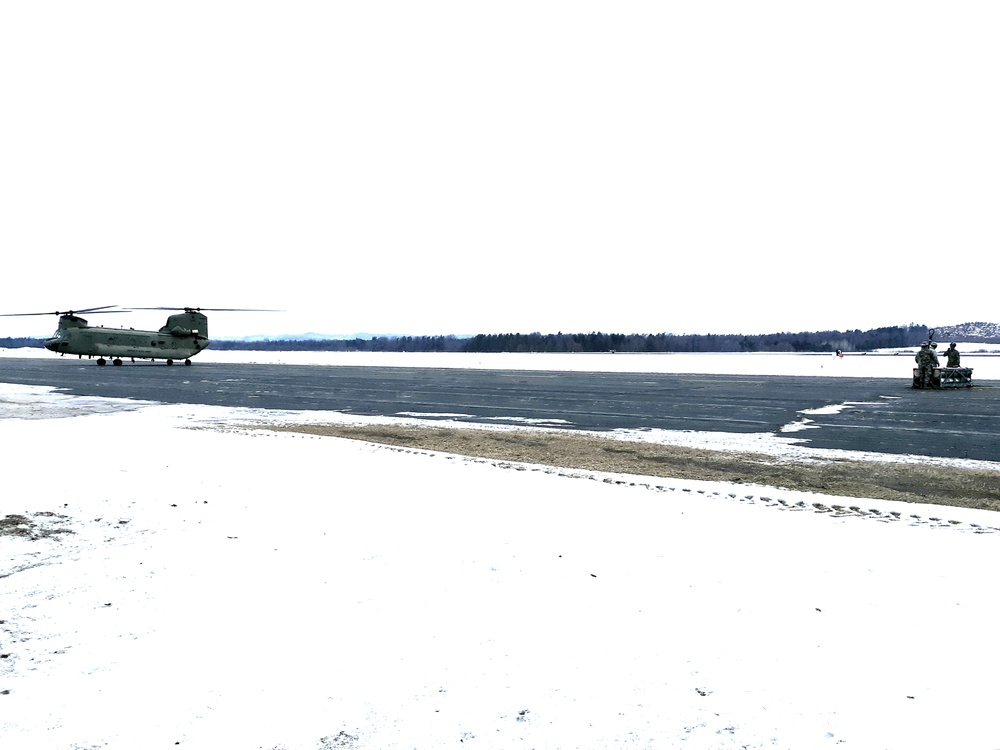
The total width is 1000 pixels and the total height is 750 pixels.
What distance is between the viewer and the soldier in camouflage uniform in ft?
86.4

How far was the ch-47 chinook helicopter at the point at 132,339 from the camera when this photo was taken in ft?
134

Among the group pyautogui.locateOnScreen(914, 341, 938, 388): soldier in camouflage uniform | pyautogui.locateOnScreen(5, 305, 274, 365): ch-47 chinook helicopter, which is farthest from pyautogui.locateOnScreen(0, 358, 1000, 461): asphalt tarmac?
pyautogui.locateOnScreen(5, 305, 274, 365): ch-47 chinook helicopter

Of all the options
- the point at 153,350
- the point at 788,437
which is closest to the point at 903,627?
the point at 788,437

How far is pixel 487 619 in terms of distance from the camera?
14.5 feet

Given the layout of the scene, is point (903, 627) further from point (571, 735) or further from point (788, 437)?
point (788, 437)

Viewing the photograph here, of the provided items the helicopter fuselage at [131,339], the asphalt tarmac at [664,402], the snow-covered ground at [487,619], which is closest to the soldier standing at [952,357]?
the asphalt tarmac at [664,402]

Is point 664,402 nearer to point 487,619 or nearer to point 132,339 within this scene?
Result: point 487,619

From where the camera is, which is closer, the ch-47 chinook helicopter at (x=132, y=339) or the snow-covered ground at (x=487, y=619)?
the snow-covered ground at (x=487, y=619)

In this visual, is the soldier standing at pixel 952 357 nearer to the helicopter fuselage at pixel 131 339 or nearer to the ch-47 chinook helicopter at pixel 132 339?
the ch-47 chinook helicopter at pixel 132 339

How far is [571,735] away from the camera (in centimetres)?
322

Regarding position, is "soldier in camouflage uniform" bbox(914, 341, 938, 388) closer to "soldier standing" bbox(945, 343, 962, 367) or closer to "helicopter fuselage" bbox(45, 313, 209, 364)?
"soldier standing" bbox(945, 343, 962, 367)

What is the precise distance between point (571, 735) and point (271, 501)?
514 centimetres

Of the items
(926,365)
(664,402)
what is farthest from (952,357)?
(664,402)

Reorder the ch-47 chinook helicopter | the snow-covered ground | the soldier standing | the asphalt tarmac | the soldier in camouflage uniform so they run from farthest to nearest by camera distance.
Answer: the ch-47 chinook helicopter, the soldier standing, the soldier in camouflage uniform, the asphalt tarmac, the snow-covered ground
